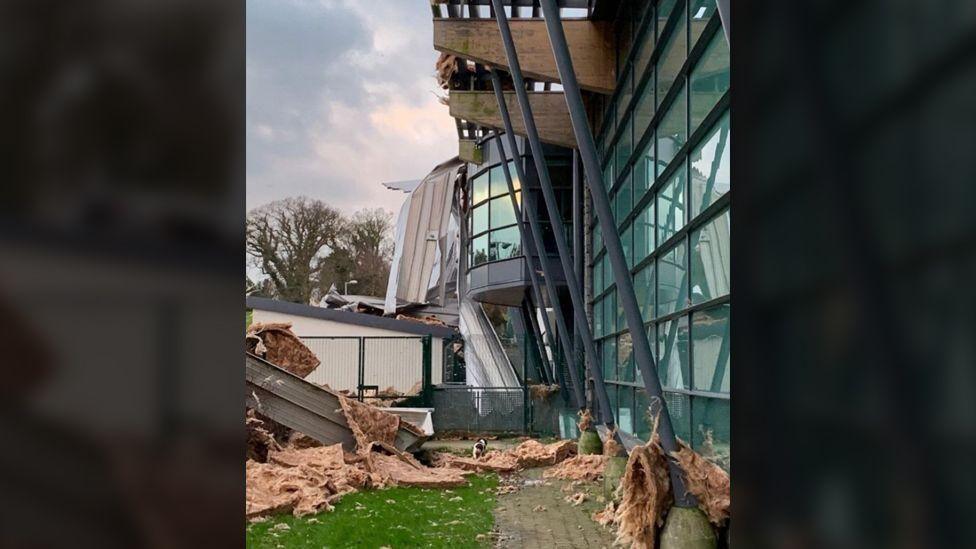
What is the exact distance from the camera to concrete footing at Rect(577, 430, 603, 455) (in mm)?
12859

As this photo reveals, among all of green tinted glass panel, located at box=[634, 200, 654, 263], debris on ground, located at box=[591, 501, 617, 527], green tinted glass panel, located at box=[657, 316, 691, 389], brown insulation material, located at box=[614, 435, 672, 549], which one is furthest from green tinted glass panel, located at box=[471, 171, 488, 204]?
brown insulation material, located at box=[614, 435, 672, 549]

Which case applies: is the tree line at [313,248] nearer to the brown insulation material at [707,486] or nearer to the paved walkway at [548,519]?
the paved walkway at [548,519]

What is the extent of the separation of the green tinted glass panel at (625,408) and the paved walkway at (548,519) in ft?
3.01

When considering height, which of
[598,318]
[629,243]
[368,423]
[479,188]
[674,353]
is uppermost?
[479,188]

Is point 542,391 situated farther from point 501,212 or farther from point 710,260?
point 710,260

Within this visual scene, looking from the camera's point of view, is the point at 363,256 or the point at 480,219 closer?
the point at 480,219

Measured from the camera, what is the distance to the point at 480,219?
2130 centimetres

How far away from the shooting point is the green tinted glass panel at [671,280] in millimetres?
8125

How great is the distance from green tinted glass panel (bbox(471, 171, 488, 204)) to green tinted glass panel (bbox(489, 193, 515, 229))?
1.44 ft

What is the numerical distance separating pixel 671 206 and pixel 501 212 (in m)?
11.8

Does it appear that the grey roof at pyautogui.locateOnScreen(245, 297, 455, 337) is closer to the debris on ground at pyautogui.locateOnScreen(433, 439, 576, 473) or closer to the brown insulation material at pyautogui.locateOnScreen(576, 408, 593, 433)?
the debris on ground at pyautogui.locateOnScreen(433, 439, 576, 473)

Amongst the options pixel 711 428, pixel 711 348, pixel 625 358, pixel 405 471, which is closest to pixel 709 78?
pixel 711 348

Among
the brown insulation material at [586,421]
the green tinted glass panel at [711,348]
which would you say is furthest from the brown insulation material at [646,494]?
the brown insulation material at [586,421]
